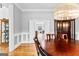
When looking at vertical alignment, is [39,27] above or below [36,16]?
below

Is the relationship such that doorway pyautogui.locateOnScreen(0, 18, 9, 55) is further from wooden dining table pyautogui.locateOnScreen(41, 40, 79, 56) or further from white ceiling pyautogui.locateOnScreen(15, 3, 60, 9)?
wooden dining table pyautogui.locateOnScreen(41, 40, 79, 56)

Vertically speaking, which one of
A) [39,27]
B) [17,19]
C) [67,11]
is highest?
[67,11]

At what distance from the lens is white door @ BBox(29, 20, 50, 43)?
245 cm

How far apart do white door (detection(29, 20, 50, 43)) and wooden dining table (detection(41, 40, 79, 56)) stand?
160mm

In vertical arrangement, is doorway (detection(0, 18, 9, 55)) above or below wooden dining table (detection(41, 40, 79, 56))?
above

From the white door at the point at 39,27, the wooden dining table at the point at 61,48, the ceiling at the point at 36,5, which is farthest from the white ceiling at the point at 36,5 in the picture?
the wooden dining table at the point at 61,48

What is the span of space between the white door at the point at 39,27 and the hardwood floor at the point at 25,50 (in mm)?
82

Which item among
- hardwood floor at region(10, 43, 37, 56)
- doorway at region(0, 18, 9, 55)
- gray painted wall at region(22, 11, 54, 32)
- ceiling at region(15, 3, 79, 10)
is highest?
ceiling at region(15, 3, 79, 10)

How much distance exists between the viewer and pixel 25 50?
8.02 feet

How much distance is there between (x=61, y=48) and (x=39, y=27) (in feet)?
1.36

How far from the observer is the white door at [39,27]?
245 cm

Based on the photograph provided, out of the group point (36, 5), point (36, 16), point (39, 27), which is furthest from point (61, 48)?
point (36, 5)

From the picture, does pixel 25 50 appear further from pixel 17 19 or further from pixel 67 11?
pixel 67 11

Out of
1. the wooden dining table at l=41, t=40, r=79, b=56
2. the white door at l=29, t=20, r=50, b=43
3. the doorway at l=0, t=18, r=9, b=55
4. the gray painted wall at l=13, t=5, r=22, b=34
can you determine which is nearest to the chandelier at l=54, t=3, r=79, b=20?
the white door at l=29, t=20, r=50, b=43
